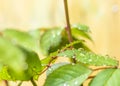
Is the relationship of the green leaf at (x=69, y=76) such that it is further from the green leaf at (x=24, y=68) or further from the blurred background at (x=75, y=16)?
the blurred background at (x=75, y=16)

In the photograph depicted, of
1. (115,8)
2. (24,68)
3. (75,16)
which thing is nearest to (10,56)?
(24,68)

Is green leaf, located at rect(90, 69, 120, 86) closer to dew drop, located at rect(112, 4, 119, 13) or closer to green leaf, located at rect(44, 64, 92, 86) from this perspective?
green leaf, located at rect(44, 64, 92, 86)

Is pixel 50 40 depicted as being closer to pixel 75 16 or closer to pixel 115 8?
pixel 75 16

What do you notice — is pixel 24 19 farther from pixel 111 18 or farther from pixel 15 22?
pixel 111 18

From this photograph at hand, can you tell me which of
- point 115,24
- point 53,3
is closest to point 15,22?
point 53,3

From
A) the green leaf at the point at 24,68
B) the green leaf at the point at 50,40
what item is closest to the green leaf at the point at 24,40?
the green leaf at the point at 24,68

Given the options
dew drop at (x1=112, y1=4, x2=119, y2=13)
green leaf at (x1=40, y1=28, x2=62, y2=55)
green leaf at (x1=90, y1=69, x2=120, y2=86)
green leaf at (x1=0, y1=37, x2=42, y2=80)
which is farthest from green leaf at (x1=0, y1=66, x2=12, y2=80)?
dew drop at (x1=112, y1=4, x2=119, y2=13)
